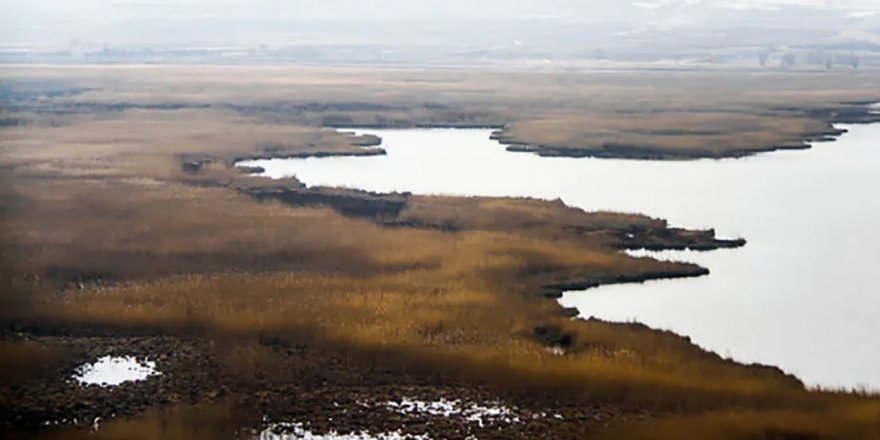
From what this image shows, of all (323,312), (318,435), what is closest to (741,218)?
(323,312)

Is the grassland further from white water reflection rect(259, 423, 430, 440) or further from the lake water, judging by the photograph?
the lake water

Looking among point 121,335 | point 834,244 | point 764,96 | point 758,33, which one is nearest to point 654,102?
point 764,96

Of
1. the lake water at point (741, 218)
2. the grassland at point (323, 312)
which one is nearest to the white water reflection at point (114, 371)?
the grassland at point (323, 312)

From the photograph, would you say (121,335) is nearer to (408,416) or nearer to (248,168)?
(408,416)

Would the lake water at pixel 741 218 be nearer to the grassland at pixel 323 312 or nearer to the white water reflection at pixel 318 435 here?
the grassland at pixel 323 312

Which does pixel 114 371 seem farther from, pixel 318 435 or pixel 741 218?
pixel 741 218

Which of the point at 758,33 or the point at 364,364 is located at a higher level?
the point at 758,33
